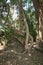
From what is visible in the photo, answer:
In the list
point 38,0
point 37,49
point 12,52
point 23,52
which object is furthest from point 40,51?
point 38,0

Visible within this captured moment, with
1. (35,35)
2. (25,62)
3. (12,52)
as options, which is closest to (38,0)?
(35,35)

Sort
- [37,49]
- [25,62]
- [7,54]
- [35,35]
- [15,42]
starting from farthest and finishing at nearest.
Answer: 1. [35,35]
2. [15,42]
3. [37,49]
4. [7,54]
5. [25,62]

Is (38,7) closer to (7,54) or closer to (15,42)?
(15,42)

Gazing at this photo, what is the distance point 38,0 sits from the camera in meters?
8.56

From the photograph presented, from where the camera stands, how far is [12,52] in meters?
7.57

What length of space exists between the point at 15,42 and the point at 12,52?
1722mm

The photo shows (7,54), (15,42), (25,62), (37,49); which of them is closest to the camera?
Result: (25,62)

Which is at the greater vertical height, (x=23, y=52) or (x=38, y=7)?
(x=38, y=7)

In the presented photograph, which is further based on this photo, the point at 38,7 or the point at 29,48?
the point at 38,7

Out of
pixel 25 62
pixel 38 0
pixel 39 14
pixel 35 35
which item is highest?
pixel 38 0

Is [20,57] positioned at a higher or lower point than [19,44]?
lower

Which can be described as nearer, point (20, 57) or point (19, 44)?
point (20, 57)

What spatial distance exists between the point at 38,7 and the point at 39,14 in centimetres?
37

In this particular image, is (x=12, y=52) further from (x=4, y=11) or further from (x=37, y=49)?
(x=4, y=11)
